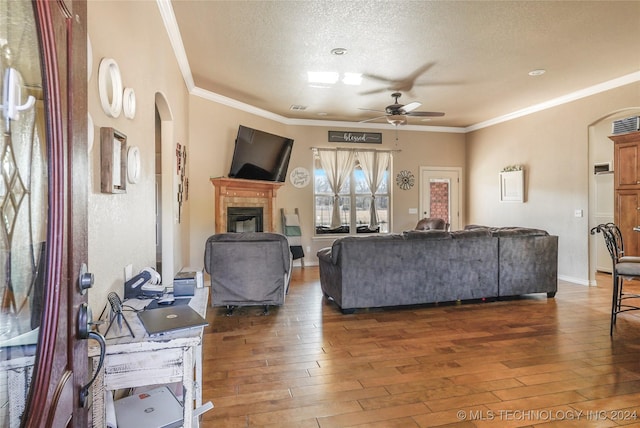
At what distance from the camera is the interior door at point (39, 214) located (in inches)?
26.7

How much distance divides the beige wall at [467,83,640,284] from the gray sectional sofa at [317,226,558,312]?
4.39ft

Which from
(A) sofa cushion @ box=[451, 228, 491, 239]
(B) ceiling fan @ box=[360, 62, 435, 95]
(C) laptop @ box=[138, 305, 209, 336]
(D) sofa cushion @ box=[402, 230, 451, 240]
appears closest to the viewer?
(C) laptop @ box=[138, 305, 209, 336]

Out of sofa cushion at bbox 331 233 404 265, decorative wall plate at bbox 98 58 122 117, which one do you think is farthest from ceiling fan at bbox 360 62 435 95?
decorative wall plate at bbox 98 58 122 117

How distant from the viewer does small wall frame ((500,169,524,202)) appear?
6.77 meters

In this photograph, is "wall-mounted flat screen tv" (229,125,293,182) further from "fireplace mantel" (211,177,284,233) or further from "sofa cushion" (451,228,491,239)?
"sofa cushion" (451,228,491,239)

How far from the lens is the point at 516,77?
16.5ft

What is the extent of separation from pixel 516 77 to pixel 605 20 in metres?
1.58

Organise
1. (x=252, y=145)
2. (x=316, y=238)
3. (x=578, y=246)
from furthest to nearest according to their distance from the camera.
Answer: (x=316, y=238)
(x=252, y=145)
(x=578, y=246)

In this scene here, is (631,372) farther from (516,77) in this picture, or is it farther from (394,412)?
(516,77)

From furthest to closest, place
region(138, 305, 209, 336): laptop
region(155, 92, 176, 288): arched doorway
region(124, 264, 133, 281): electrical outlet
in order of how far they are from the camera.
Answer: region(155, 92, 176, 288): arched doorway < region(124, 264, 133, 281): electrical outlet < region(138, 305, 209, 336): laptop

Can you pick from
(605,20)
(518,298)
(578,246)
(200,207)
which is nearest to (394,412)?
(518,298)

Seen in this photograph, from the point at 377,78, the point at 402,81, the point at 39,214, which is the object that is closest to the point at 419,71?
the point at 402,81

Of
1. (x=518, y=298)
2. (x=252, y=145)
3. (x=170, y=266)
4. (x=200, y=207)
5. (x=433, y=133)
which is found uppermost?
(x=433, y=133)

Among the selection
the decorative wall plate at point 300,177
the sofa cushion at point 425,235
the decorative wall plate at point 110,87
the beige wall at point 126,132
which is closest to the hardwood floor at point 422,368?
the sofa cushion at point 425,235
